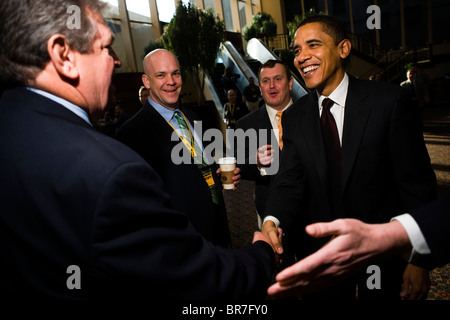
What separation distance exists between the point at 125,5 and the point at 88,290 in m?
13.7

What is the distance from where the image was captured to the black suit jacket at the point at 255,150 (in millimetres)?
2488

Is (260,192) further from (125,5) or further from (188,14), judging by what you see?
(125,5)

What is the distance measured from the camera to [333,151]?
63.5 inches

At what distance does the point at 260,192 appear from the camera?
2.54 metres

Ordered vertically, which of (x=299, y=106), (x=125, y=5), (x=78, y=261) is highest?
(x=125, y=5)

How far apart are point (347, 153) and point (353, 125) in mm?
160

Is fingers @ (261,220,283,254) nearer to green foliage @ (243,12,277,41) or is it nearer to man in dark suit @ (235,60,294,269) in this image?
man in dark suit @ (235,60,294,269)

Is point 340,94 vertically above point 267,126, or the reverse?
point 340,94

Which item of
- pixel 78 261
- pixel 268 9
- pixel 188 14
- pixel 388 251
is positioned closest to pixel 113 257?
pixel 78 261

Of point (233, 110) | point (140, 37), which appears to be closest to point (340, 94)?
point (233, 110)

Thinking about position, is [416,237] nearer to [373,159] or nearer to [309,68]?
[373,159]

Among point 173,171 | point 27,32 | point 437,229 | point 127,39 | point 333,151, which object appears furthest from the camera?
point 127,39

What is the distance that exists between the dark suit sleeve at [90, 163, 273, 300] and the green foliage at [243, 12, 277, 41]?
53.3ft

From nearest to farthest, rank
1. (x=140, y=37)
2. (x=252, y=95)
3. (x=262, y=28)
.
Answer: (x=252, y=95)
(x=140, y=37)
(x=262, y=28)
